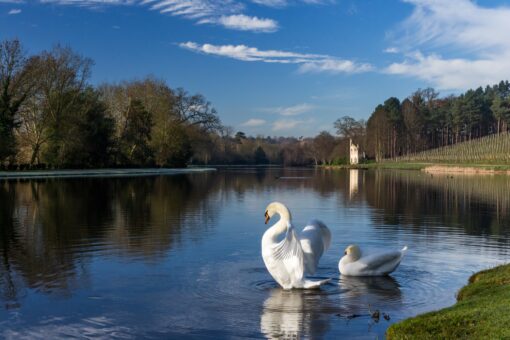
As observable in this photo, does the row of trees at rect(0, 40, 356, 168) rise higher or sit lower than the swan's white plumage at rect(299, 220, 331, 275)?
higher

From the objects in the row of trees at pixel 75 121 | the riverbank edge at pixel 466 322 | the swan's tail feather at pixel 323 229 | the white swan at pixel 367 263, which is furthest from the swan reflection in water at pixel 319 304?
the row of trees at pixel 75 121

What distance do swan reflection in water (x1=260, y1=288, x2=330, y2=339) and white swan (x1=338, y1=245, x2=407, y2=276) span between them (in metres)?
1.51

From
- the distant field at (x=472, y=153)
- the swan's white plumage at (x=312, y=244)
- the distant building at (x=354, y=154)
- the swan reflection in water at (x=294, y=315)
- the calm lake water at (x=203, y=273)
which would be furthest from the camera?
the distant building at (x=354, y=154)

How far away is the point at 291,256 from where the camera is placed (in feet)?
33.2

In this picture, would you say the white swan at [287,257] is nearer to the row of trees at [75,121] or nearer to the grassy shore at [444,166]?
the row of trees at [75,121]

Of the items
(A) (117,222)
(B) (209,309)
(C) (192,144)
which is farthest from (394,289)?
(C) (192,144)

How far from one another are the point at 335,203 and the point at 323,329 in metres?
20.8

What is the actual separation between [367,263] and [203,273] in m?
3.49

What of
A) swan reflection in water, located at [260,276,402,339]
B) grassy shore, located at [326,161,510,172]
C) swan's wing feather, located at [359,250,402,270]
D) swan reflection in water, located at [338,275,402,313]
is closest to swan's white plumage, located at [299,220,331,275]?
swan reflection in water, located at [260,276,402,339]

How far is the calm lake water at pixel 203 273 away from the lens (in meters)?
8.20

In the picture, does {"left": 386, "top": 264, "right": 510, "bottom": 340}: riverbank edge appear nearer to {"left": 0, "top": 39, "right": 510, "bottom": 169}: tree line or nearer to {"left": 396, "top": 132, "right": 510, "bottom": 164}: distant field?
{"left": 0, "top": 39, "right": 510, "bottom": 169}: tree line

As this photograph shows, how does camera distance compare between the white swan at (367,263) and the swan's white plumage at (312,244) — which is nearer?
the swan's white plumage at (312,244)

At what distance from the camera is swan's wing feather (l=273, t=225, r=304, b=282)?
33.2 feet

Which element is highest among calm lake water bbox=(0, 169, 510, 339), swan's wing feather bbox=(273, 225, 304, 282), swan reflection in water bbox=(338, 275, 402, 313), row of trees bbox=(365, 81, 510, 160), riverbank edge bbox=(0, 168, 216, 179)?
row of trees bbox=(365, 81, 510, 160)
